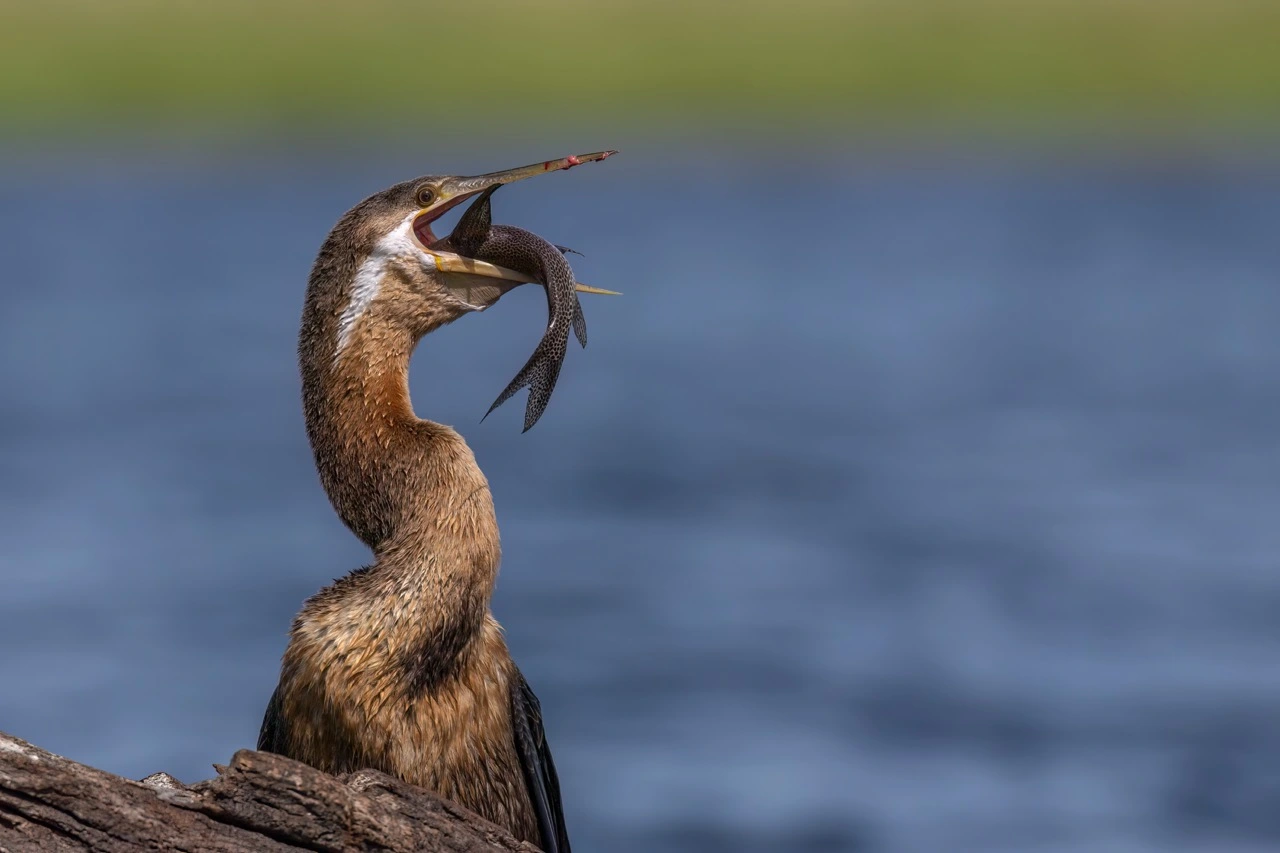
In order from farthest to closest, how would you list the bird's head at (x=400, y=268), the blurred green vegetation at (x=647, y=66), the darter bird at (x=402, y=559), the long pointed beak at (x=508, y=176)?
the blurred green vegetation at (x=647, y=66)
the bird's head at (x=400, y=268)
the long pointed beak at (x=508, y=176)
the darter bird at (x=402, y=559)

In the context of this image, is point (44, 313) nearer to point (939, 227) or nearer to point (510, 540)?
point (510, 540)

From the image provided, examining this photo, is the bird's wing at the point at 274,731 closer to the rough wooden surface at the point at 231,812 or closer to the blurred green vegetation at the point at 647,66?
the rough wooden surface at the point at 231,812

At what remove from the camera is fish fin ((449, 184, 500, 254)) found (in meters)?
7.34

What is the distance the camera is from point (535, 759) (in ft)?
24.8

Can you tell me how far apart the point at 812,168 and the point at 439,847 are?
228 ft

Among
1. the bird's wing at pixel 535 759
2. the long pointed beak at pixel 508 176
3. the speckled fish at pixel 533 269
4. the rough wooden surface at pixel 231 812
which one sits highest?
the long pointed beak at pixel 508 176

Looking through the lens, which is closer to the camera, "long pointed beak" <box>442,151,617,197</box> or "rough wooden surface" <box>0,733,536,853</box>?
"rough wooden surface" <box>0,733,536,853</box>

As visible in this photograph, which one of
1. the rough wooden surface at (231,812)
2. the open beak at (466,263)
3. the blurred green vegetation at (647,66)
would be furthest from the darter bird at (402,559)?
the blurred green vegetation at (647,66)

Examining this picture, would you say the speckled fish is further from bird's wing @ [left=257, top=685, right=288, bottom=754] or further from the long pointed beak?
bird's wing @ [left=257, top=685, right=288, bottom=754]

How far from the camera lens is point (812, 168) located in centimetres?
7475

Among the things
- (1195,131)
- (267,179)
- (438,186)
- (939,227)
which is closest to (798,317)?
(939,227)

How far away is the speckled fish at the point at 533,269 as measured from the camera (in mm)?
7281

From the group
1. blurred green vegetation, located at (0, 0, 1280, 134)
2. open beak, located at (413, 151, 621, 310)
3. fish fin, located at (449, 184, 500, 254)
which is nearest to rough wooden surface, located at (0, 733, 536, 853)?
open beak, located at (413, 151, 621, 310)

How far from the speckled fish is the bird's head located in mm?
56
